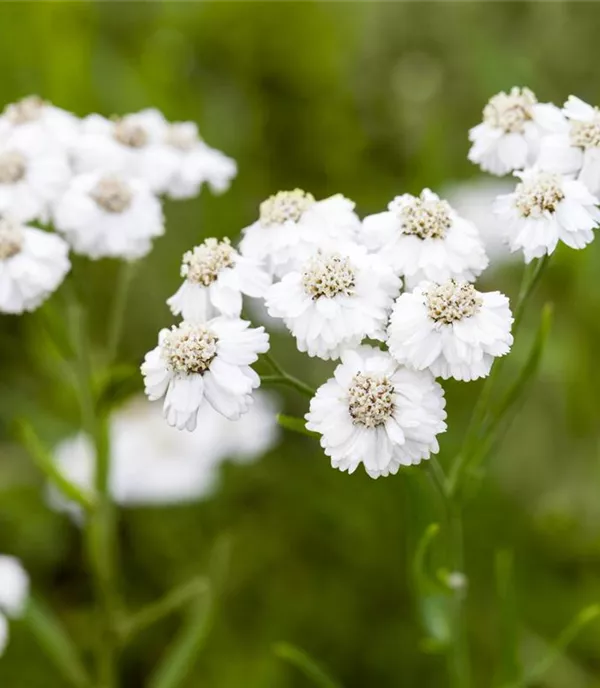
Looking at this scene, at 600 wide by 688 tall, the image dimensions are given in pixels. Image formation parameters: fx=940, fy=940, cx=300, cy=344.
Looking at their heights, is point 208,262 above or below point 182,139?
below

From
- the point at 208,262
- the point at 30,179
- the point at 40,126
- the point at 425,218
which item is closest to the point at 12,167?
the point at 30,179

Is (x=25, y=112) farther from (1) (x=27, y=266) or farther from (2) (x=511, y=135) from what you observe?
(2) (x=511, y=135)

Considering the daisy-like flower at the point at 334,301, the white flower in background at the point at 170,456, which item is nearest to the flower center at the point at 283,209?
the daisy-like flower at the point at 334,301

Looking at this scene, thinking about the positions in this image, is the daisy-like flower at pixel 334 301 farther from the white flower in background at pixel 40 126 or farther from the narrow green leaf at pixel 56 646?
the narrow green leaf at pixel 56 646

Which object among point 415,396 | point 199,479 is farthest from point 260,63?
point 415,396

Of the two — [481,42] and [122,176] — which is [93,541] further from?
[481,42]

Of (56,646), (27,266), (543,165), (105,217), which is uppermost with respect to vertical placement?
(543,165)

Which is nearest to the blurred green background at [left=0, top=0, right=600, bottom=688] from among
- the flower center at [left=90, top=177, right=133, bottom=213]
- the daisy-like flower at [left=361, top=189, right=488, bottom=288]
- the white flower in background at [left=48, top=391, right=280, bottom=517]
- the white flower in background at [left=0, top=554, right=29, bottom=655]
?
the white flower in background at [left=48, top=391, right=280, bottom=517]
